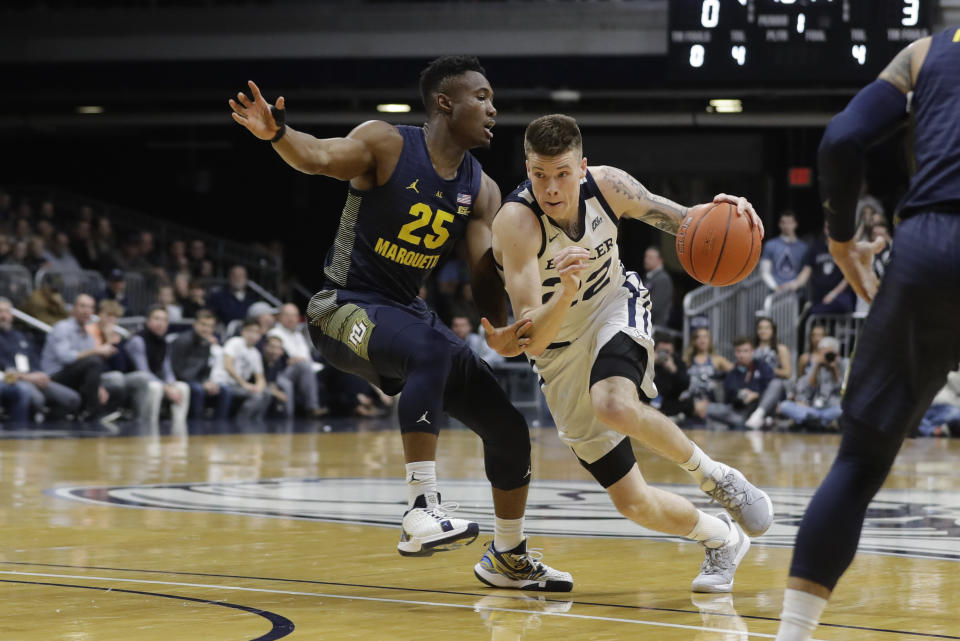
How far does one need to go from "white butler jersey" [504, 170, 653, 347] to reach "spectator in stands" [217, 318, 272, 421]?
11.3 m

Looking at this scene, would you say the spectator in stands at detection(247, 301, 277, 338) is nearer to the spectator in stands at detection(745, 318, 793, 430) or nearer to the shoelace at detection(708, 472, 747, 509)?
the spectator in stands at detection(745, 318, 793, 430)

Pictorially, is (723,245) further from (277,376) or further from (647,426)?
(277,376)

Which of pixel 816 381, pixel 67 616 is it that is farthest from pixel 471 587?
pixel 816 381

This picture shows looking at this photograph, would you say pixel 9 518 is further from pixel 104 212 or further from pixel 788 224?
pixel 104 212

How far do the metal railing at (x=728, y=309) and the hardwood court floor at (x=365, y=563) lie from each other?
7556mm

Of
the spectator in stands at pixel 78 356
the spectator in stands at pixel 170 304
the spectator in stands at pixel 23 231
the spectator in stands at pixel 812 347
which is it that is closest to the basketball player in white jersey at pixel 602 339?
the spectator in stands at pixel 812 347

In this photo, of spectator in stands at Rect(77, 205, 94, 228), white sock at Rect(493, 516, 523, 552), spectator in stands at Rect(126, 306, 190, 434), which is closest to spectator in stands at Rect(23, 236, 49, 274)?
spectator in stands at Rect(77, 205, 94, 228)

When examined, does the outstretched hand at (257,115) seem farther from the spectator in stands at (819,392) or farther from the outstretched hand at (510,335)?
the spectator in stands at (819,392)

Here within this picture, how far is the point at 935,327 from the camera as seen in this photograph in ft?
10.1

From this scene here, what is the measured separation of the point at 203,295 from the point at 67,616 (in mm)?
14207

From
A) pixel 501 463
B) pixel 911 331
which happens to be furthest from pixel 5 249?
pixel 911 331

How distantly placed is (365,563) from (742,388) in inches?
421

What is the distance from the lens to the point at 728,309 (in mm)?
17422

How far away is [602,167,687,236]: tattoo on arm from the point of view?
16.5 ft
